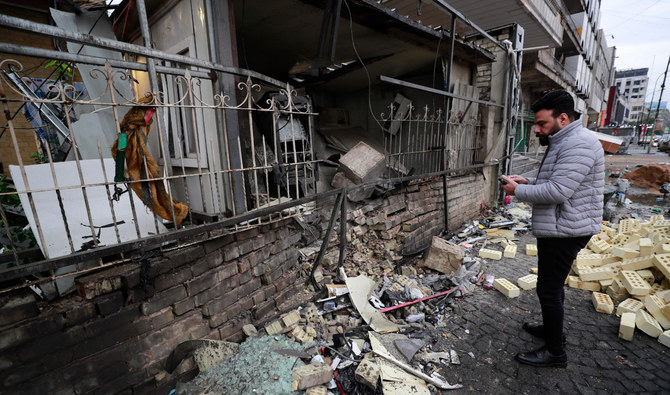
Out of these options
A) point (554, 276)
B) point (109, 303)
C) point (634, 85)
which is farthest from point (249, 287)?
point (634, 85)

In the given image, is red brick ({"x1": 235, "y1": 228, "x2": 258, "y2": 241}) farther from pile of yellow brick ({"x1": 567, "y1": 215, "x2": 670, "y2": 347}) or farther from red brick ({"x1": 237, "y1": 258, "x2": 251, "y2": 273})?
pile of yellow brick ({"x1": 567, "y1": 215, "x2": 670, "y2": 347})

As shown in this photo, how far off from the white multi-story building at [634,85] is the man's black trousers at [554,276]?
372 ft

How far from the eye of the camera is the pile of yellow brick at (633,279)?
8.75 feet

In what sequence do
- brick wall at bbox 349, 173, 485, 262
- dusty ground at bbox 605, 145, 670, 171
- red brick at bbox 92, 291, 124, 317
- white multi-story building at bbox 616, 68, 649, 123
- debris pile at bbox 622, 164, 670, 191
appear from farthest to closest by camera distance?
white multi-story building at bbox 616, 68, 649, 123 < dusty ground at bbox 605, 145, 670, 171 < debris pile at bbox 622, 164, 670, 191 < brick wall at bbox 349, 173, 485, 262 < red brick at bbox 92, 291, 124, 317

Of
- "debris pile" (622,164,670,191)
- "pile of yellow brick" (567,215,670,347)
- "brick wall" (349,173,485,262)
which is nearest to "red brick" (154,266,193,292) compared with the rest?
"brick wall" (349,173,485,262)

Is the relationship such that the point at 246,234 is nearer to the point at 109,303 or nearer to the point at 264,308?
the point at 264,308

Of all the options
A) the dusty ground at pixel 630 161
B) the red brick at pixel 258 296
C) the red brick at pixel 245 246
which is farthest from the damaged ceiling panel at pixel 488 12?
the dusty ground at pixel 630 161

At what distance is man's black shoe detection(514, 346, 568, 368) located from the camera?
7.64 feet

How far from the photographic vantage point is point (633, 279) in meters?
3.19

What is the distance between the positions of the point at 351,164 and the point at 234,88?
1803 millimetres

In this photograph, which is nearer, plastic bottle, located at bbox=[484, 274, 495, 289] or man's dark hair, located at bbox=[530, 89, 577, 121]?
man's dark hair, located at bbox=[530, 89, 577, 121]

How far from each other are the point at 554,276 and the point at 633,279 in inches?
76.7

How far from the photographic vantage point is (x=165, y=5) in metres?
3.17

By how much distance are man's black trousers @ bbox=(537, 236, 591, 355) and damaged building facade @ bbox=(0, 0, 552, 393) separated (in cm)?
185
